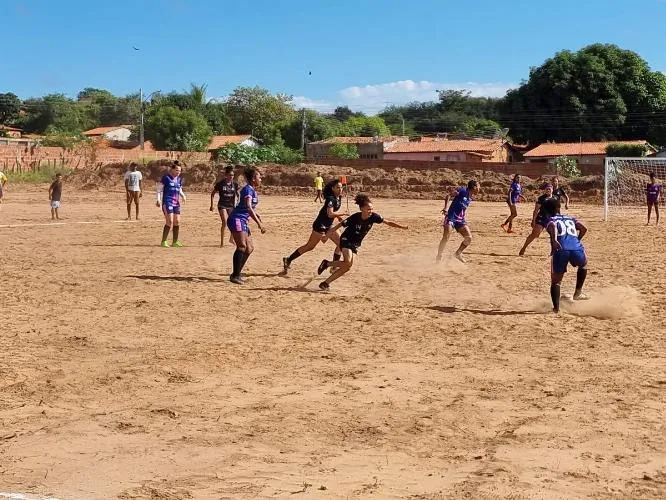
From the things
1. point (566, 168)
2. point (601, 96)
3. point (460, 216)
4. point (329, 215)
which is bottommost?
point (460, 216)

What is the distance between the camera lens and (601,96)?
68.9 meters

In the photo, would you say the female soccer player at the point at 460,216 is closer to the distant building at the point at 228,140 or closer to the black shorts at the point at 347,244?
the black shorts at the point at 347,244

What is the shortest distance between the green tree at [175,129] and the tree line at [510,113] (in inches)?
3.7

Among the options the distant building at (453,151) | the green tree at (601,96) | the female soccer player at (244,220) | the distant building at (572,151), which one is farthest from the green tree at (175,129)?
the female soccer player at (244,220)

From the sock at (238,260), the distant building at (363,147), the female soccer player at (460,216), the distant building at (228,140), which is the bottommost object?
the sock at (238,260)

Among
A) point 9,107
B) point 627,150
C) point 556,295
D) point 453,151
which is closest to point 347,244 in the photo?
point 556,295

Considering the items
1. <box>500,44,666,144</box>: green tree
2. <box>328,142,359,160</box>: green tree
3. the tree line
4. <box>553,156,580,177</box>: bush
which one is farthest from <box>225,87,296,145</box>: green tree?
<box>553,156,580,177</box>: bush

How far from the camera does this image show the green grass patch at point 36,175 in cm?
4634

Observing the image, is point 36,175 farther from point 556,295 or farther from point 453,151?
point 556,295

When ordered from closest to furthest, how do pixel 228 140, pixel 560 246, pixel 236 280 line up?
pixel 560 246
pixel 236 280
pixel 228 140

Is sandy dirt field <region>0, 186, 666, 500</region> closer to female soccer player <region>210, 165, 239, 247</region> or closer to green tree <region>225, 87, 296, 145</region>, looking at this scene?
female soccer player <region>210, 165, 239, 247</region>

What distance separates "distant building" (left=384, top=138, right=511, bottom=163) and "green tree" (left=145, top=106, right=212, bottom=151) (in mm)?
17391

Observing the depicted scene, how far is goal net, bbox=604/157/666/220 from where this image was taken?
114 feet

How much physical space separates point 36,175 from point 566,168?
97.7 feet
